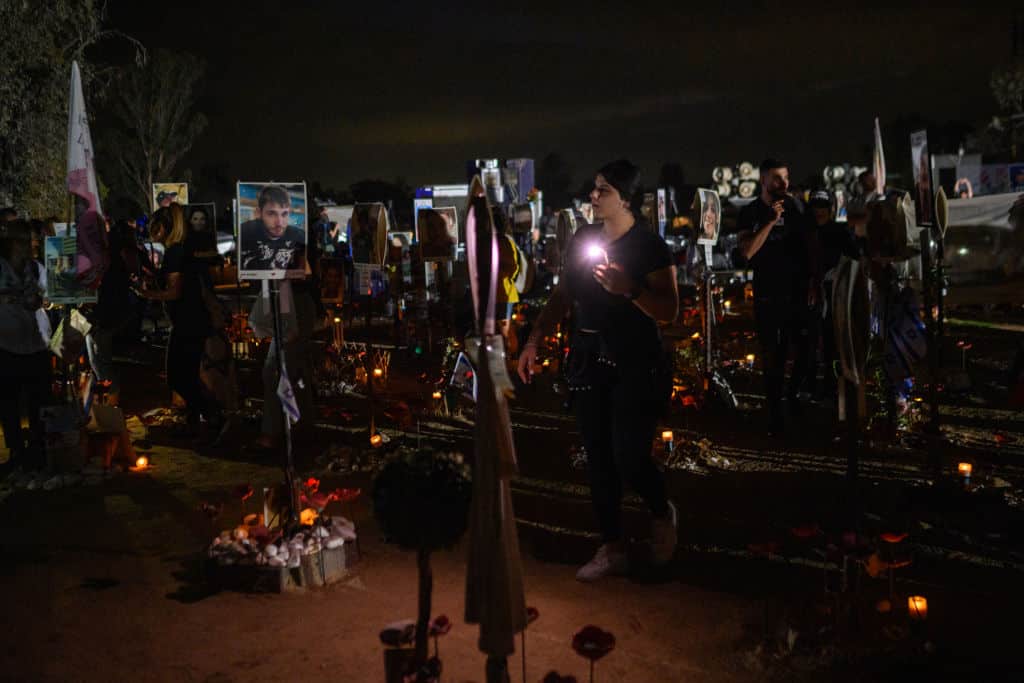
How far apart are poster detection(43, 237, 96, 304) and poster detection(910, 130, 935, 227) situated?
6694 millimetres

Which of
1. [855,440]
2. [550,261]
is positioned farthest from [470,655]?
[550,261]

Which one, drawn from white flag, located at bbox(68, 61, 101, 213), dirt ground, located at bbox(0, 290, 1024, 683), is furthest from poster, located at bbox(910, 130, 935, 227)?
white flag, located at bbox(68, 61, 101, 213)

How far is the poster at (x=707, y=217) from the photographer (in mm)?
10242

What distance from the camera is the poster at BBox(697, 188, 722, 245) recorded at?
10.2m

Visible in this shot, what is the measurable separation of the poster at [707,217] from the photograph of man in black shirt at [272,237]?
5.70 metres

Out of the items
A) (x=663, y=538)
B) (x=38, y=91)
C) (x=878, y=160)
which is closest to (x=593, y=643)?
(x=663, y=538)

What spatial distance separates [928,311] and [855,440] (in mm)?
3012

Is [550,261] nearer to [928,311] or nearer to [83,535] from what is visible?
[928,311]

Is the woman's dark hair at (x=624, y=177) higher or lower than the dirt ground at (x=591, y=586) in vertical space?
higher

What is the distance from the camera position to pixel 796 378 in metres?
8.97

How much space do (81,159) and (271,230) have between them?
236 cm

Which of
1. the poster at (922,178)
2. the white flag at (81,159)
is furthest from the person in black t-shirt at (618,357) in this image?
the white flag at (81,159)

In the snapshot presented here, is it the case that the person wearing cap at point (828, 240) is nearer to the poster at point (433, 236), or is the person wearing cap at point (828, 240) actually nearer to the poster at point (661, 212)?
the poster at point (433, 236)

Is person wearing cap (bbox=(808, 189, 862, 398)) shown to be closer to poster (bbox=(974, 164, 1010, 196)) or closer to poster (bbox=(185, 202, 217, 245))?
poster (bbox=(185, 202, 217, 245))
